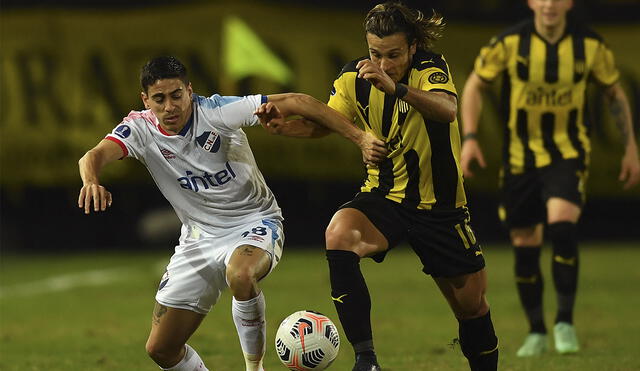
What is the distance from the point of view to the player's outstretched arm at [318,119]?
20.2 ft

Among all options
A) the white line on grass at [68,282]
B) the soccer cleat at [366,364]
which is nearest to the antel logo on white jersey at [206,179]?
the soccer cleat at [366,364]

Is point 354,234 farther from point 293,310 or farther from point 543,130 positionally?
point 293,310

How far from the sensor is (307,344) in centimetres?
616

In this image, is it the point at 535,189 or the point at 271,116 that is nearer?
the point at 271,116

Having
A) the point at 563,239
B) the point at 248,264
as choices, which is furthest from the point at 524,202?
the point at 248,264

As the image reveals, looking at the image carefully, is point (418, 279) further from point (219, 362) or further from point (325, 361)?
point (325, 361)

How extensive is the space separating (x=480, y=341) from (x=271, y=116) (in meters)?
1.60

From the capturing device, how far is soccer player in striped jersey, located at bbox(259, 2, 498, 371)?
6137 mm

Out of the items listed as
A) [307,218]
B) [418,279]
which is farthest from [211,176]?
[307,218]

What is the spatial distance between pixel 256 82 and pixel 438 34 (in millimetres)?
9577

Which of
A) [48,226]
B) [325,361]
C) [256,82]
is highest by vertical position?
[325,361]

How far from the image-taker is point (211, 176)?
21.9 feet

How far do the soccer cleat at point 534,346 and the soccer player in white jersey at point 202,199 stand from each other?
7.74 feet

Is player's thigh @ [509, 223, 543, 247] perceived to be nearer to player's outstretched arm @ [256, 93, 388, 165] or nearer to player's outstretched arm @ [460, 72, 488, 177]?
player's outstretched arm @ [460, 72, 488, 177]
